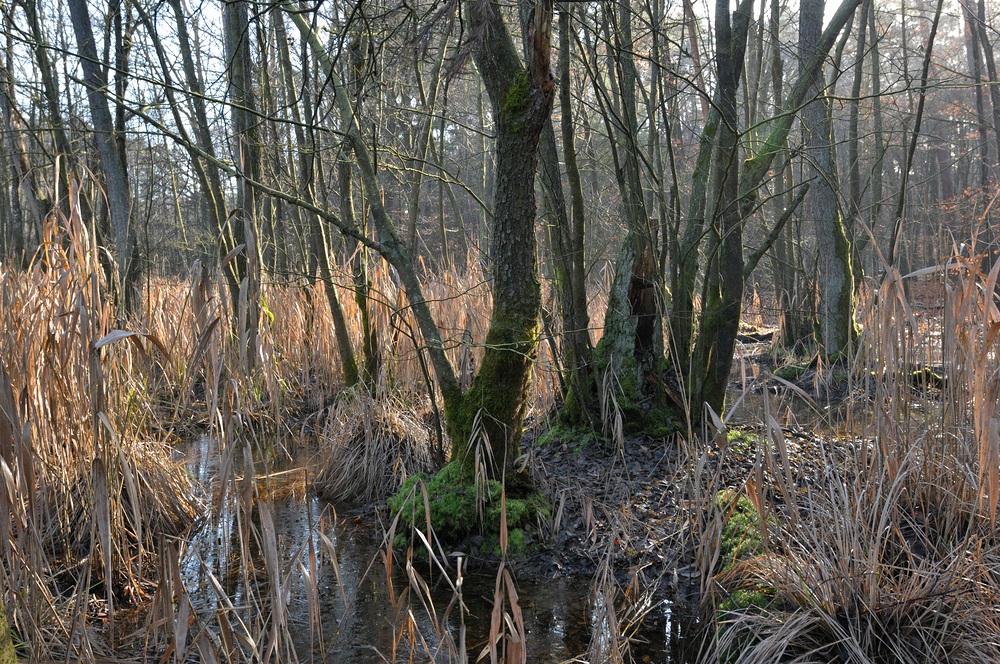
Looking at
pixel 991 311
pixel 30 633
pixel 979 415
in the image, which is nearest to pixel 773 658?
pixel 979 415

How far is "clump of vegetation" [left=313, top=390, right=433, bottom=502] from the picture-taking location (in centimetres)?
440

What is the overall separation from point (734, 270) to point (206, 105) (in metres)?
3.70

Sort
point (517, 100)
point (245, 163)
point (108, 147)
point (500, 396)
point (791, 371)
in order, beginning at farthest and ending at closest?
point (791, 371)
point (108, 147)
point (245, 163)
point (500, 396)
point (517, 100)

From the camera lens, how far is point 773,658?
2.15m

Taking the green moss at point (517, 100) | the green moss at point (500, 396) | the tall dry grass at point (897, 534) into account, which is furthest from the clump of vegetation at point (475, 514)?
the green moss at point (517, 100)

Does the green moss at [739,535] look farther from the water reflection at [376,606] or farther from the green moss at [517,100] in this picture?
the green moss at [517,100]

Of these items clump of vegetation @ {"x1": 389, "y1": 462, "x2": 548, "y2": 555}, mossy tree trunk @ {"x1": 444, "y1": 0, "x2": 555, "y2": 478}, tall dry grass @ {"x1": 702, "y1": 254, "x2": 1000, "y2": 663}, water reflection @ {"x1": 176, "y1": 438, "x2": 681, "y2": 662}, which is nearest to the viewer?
tall dry grass @ {"x1": 702, "y1": 254, "x2": 1000, "y2": 663}

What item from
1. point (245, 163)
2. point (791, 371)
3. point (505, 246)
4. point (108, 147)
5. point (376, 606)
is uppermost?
point (108, 147)

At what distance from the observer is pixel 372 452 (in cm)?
447

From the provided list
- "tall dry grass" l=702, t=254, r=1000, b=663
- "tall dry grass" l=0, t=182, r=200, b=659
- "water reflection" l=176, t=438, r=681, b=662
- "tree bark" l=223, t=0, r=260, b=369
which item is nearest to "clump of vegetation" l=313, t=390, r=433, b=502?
"water reflection" l=176, t=438, r=681, b=662

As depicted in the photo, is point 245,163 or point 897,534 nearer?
point 897,534

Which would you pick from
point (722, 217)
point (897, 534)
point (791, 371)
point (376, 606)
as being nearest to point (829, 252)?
point (791, 371)

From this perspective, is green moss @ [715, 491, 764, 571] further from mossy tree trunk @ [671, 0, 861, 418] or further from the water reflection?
mossy tree trunk @ [671, 0, 861, 418]

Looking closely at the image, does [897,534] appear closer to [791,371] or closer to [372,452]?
[372,452]
